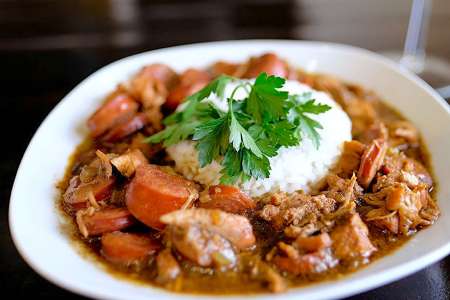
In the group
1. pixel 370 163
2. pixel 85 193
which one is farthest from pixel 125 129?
pixel 370 163

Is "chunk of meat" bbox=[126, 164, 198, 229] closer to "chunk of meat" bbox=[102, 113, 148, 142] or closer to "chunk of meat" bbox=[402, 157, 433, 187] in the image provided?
"chunk of meat" bbox=[102, 113, 148, 142]

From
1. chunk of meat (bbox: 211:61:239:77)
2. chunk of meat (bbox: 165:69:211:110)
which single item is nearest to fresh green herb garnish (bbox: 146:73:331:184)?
chunk of meat (bbox: 165:69:211:110)

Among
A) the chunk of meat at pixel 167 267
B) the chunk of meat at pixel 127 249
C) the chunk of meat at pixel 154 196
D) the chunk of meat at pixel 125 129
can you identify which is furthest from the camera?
the chunk of meat at pixel 125 129

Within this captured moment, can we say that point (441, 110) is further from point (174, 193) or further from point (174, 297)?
point (174, 297)

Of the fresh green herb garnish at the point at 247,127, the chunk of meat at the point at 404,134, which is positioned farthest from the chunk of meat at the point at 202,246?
the chunk of meat at the point at 404,134

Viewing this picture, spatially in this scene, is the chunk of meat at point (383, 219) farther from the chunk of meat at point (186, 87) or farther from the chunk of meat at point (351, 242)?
the chunk of meat at point (186, 87)
